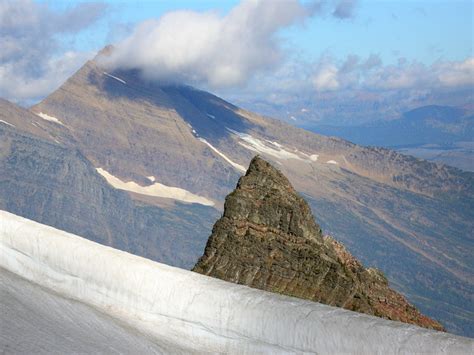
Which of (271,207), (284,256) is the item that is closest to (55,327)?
(284,256)

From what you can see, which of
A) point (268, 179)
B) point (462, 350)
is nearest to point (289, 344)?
point (462, 350)

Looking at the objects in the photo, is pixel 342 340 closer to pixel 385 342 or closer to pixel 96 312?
pixel 385 342

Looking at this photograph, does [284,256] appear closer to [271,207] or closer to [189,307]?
[271,207]

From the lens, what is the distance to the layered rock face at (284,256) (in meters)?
18.8

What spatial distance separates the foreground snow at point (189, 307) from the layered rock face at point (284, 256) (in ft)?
25.6

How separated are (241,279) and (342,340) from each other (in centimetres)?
1120

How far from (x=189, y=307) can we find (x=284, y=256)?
11175mm

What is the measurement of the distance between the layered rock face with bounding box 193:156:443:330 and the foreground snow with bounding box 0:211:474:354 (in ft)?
25.6

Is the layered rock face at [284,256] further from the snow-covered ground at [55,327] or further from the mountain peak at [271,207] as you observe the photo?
the snow-covered ground at [55,327]

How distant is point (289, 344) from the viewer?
830 centimetres

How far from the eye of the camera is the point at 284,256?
2039 cm

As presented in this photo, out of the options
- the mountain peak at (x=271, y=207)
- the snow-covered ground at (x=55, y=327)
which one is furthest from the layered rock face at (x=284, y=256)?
the snow-covered ground at (x=55, y=327)

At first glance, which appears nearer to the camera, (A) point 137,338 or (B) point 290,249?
(A) point 137,338

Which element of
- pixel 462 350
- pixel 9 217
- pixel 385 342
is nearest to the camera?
pixel 462 350
